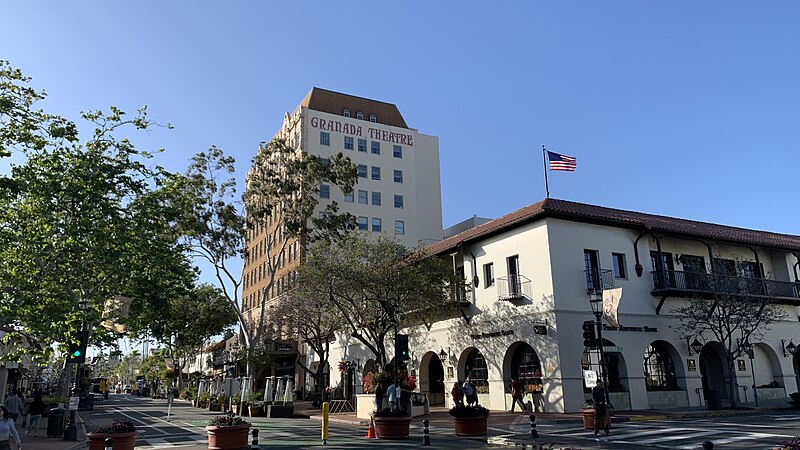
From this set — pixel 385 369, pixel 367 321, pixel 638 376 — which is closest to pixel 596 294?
pixel 638 376

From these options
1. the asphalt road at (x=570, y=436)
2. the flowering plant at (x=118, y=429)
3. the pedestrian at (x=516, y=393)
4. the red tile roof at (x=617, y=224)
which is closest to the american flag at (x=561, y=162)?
the red tile roof at (x=617, y=224)

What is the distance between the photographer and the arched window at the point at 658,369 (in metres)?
29.2

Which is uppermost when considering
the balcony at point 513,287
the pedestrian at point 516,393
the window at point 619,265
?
the window at point 619,265

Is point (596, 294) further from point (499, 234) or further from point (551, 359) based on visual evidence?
point (499, 234)

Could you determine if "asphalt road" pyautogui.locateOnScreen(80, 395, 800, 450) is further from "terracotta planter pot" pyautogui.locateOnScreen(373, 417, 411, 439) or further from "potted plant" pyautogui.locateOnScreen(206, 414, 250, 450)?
"potted plant" pyautogui.locateOnScreen(206, 414, 250, 450)

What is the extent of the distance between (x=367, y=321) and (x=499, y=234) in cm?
829

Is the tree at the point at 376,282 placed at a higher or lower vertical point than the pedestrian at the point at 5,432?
higher

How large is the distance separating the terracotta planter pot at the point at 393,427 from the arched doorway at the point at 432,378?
53.7 ft

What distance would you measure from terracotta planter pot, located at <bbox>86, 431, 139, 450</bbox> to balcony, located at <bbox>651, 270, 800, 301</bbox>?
947 inches

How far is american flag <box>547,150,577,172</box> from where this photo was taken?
1200 inches

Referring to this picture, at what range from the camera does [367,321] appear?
3184 centimetres

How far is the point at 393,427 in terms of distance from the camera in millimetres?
19016

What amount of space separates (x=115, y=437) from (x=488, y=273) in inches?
811

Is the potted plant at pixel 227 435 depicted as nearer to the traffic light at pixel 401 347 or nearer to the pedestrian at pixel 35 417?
the traffic light at pixel 401 347
